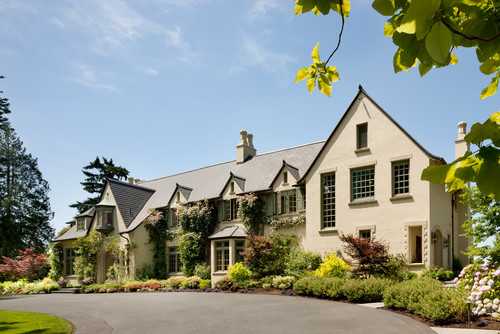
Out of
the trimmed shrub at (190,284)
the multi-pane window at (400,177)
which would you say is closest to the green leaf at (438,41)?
the multi-pane window at (400,177)

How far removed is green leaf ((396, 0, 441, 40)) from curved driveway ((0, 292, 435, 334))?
11040 millimetres

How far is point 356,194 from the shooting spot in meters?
23.4

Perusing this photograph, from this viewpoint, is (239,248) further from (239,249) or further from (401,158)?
(401,158)

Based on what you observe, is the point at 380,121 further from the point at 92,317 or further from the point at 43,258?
the point at 43,258

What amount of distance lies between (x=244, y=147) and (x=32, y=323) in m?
21.4

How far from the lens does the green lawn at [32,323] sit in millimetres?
13266

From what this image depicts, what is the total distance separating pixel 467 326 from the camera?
1166 centimetres

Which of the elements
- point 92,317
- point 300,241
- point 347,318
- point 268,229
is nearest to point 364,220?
point 300,241

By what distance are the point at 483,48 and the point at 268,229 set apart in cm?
2517

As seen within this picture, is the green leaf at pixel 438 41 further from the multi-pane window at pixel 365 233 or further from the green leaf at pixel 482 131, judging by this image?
the multi-pane window at pixel 365 233

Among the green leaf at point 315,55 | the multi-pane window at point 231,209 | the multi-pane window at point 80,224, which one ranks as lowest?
the multi-pane window at point 80,224

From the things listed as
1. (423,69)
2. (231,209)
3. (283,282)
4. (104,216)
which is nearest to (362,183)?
(283,282)

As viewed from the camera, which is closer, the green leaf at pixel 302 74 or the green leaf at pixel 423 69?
the green leaf at pixel 423 69

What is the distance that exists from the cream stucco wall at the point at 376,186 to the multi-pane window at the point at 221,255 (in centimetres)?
620
